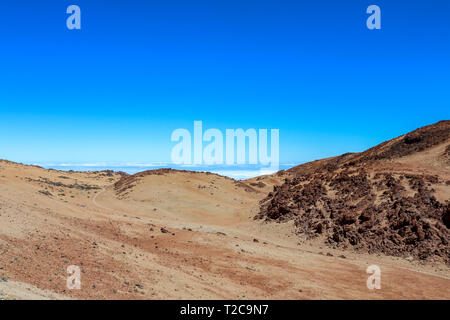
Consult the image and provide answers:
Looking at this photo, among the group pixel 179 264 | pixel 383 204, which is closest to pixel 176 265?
pixel 179 264

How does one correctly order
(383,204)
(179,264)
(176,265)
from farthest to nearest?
1. (383,204)
2. (179,264)
3. (176,265)

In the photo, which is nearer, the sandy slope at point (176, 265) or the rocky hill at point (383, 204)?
the sandy slope at point (176, 265)

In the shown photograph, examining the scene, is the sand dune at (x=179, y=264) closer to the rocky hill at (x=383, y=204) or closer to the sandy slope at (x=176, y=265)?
the sandy slope at (x=176, y=265)

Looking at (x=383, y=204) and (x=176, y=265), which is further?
(x=383, y=204)

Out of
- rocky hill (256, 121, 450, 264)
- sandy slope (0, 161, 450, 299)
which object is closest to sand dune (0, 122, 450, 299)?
sandy slope (0, 161, 450, 299)

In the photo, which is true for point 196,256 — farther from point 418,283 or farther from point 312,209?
point 312,209

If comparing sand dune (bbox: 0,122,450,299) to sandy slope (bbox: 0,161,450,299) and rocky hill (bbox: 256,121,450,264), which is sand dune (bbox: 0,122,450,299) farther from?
rocky hill (bbox: 256,121,450,264)

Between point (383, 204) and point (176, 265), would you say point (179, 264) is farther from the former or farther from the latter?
point (383, 204)

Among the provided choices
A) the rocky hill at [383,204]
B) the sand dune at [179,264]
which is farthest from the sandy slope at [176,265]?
the rocky hill at [383,204]

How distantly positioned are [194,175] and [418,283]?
108 feet

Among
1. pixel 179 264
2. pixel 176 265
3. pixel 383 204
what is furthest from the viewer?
pixel 383 204

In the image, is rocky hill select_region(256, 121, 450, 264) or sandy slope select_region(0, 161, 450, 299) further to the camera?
→ rocky hill select_region(256, 121, 450, 264)

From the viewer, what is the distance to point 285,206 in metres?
22.5

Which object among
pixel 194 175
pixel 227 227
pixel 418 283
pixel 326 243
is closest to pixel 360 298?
pixel 418 283
